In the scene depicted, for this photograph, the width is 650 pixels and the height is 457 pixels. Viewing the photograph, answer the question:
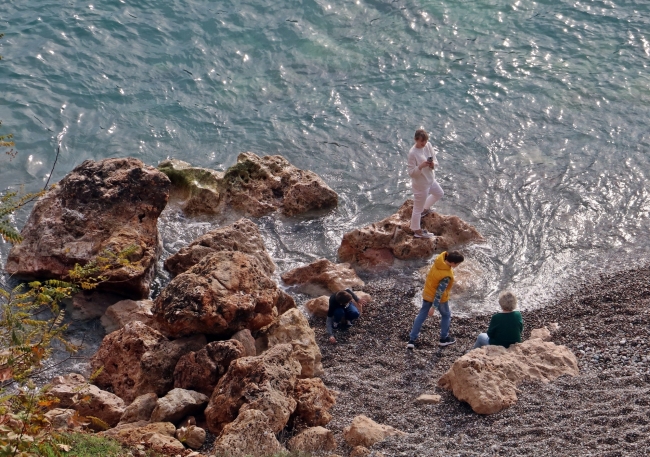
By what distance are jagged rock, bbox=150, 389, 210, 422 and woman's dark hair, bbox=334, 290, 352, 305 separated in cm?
289

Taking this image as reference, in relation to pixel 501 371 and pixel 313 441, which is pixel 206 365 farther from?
pixel 501 371

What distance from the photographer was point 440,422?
8547 millimetres

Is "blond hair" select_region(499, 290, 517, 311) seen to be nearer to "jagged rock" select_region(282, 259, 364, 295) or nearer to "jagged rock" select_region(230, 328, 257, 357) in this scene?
"jagged rock" select_region(282, 259, 364, 295)

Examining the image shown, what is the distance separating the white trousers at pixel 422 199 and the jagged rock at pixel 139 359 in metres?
4.86

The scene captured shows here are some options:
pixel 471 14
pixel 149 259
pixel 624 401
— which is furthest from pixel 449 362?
pixel 471 14

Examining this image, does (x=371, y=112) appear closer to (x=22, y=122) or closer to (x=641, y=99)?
(x=641, y=99)

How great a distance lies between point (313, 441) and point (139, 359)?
10.3 ft

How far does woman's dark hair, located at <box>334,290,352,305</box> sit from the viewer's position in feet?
36.7

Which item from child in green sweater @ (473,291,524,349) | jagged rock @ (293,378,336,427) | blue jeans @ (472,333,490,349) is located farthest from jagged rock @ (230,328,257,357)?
child in green sweater @ (473,291,524,349)

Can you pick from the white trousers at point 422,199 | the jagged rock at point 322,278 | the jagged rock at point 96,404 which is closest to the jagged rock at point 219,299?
the jagged rock at point 96,404

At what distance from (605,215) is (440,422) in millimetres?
7573

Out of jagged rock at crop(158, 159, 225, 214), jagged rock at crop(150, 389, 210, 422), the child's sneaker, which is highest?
jagged rock at crop(150, 389, 210, 422)

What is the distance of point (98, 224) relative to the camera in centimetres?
1253

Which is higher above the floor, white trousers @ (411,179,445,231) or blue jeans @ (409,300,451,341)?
white trousers @ (411,179,445,231)
